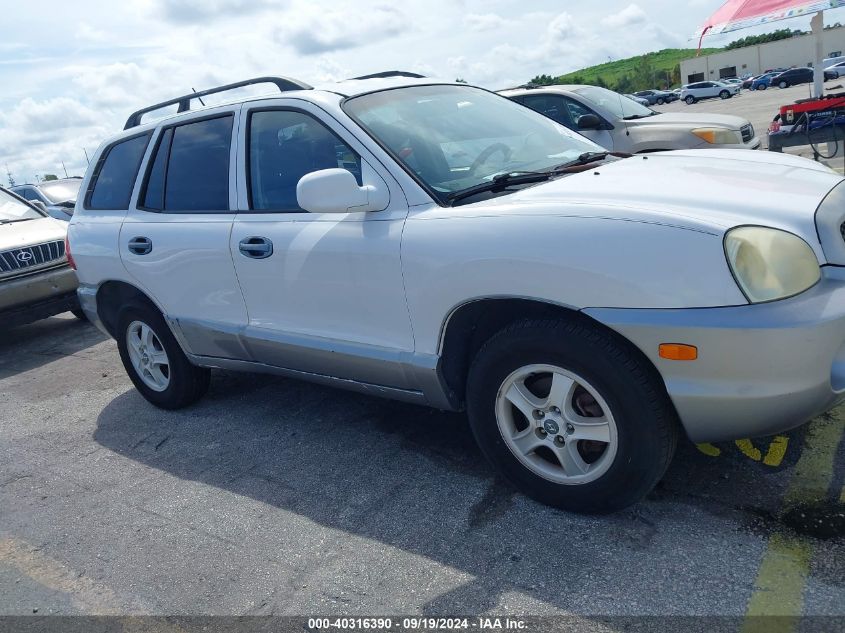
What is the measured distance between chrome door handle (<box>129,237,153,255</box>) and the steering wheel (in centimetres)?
204

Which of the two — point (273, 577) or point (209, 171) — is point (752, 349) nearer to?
point (273, 577)

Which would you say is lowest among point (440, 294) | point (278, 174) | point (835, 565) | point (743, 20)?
point (835, 565)

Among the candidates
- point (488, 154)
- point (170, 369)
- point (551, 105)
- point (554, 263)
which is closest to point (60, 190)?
point (551, 105)

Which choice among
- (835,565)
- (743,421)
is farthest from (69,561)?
(835,565)

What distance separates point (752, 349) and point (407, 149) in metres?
1.77

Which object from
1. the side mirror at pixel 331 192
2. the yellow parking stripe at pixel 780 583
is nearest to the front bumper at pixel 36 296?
the side mirror at pixel 331 192

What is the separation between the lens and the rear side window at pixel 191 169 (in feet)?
13.3

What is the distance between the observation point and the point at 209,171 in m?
4.14

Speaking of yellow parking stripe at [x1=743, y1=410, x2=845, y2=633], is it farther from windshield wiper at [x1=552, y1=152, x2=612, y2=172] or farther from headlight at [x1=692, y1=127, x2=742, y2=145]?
headlight at [x1=692, y1=127, x2=742, y2=145]

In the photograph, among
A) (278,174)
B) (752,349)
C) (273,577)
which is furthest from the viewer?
(278,174)

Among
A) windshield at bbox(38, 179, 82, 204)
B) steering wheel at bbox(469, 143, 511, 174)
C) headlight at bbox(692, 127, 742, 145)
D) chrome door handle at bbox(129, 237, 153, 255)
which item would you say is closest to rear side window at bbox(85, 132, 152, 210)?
chrome door handle at bbox(129, 237, 153, 255)

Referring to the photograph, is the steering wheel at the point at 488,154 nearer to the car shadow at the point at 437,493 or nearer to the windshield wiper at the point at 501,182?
the windshield wiper at the point at 501,182

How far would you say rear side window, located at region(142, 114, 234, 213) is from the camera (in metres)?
4.04

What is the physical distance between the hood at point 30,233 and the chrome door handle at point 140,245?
3.47 metres
